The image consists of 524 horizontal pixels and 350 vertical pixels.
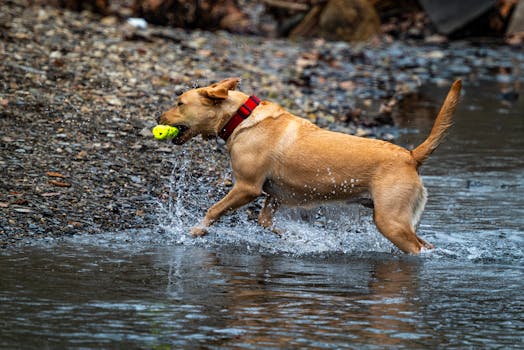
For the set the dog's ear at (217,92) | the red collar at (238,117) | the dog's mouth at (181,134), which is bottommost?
the dog's mouth at (181,134)

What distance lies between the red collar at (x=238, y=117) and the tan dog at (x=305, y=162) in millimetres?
32

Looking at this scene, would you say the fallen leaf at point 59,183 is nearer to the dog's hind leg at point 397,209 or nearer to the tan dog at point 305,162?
the tan dog at point 305,162

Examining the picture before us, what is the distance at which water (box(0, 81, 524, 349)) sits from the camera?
5.15 meters

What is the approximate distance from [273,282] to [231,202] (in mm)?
1415

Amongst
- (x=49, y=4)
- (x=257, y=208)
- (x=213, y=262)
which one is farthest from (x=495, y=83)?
(x=213, y=262)

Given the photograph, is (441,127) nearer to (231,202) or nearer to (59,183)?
(231,202)

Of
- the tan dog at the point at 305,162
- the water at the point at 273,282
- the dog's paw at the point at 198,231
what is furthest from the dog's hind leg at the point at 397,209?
the dog's paw at the point at 198,231

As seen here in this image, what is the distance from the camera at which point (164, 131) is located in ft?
25.5

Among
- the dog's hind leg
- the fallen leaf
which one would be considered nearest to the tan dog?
the dog's hind leg

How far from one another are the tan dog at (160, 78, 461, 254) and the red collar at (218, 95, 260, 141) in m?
0.03

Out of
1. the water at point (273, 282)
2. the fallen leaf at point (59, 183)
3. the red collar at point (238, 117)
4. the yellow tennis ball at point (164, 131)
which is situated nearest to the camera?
the water at point (273, 282)

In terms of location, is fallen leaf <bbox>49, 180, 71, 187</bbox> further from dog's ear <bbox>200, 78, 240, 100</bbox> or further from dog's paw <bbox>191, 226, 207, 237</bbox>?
dog's ear <bbox>200, 78, 240, 100</bbox>

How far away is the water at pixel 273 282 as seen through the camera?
5.15 metres

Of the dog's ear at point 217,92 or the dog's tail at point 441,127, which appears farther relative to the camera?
the dog's ear at point 217,92
